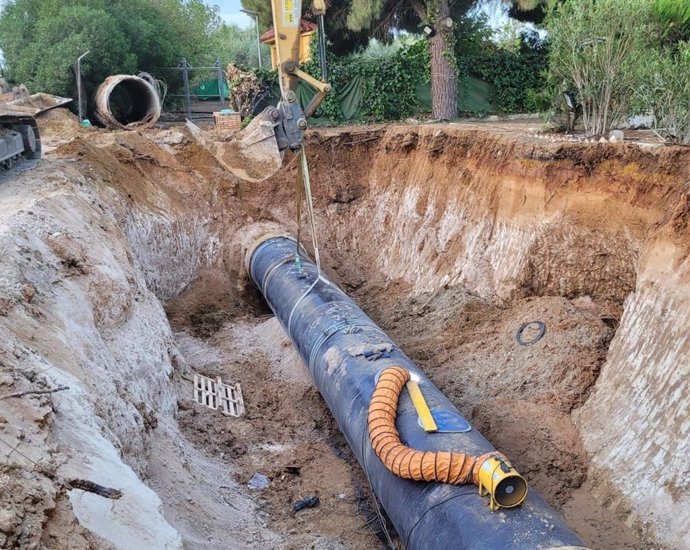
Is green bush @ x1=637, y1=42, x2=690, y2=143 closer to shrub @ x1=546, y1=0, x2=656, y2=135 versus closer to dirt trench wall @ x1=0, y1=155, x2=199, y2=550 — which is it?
shrub @ x1=546, y1=0, x2=656, y2=135

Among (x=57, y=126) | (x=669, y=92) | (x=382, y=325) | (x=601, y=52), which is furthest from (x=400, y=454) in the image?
(x=57, y=126)

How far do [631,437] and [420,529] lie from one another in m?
2.73

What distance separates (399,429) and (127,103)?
1886 centimetres

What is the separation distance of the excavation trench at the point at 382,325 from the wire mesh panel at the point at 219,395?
198 mm

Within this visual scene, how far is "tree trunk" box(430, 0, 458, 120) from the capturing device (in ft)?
62.6

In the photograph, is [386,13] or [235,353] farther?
[386,13]

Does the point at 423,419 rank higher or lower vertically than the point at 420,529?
higher

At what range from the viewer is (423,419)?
5441mm

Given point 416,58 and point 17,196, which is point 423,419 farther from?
point 416,58

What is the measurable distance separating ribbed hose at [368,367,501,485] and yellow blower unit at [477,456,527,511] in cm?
11

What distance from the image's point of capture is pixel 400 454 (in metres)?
5.07

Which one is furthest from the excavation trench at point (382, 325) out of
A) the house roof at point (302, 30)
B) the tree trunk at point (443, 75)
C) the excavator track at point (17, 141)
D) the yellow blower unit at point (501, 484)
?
the house roof at point (302, 30)

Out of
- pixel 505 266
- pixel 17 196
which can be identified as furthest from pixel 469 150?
pixel 17 196

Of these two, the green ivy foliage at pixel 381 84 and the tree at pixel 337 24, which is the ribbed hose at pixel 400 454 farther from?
the tree at pixel 337 24
